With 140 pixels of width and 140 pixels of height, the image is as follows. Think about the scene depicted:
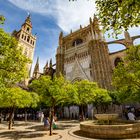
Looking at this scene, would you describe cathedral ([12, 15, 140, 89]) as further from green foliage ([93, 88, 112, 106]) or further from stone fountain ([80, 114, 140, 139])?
stone fountain ([80, 114, 140, 139])

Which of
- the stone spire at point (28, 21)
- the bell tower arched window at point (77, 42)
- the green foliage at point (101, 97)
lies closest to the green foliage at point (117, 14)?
the green foliage at point (101, 97)

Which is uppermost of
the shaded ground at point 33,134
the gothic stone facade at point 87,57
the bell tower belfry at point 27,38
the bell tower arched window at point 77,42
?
the bell tower belfry at point 27,38

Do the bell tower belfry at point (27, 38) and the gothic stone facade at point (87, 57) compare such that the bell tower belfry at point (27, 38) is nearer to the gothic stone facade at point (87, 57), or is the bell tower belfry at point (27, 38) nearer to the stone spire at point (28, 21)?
the stone spire at point (28, 21)

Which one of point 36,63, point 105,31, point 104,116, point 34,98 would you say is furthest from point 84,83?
point 36,63

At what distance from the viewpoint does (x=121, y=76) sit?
477 inches

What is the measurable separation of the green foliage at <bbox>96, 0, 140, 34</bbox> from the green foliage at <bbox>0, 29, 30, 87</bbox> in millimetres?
5724

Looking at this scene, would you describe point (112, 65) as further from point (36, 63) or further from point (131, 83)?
point (36, 63)

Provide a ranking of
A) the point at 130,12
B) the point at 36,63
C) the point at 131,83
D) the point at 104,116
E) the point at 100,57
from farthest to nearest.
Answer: the point at 36,63 < the point at 100,57 < the point at 131,83 < the point at 104,116 < the point at 130,12

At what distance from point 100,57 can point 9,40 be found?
26726mm

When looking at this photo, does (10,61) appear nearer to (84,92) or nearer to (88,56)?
(84,92)

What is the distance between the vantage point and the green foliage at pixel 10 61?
28.1 feet

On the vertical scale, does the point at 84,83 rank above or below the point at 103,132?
above

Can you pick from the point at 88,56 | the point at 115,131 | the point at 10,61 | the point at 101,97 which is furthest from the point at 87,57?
the point at 115,131

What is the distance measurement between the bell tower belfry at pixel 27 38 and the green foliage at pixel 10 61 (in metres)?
43.5
